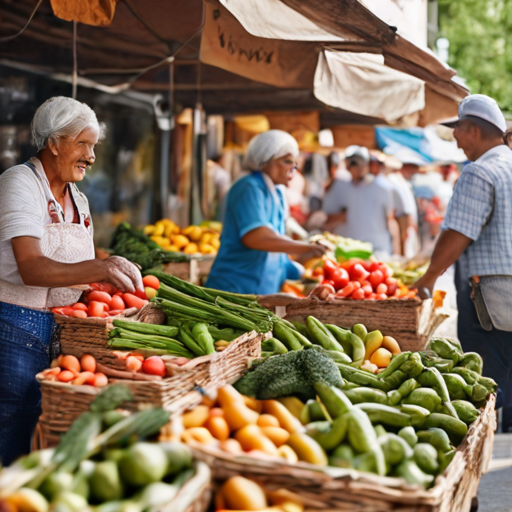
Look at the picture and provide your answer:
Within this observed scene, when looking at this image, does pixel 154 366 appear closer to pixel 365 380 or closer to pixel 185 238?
pixel 365 380

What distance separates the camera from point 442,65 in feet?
17.1

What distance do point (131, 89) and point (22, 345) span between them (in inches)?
238

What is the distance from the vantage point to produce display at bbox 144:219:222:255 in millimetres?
7450

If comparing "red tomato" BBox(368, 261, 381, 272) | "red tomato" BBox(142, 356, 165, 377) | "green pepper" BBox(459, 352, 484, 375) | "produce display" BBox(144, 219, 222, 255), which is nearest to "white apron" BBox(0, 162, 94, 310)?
"red tomato" BBox(142, 356, 165, 377)

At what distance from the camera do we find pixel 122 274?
10.3 feet

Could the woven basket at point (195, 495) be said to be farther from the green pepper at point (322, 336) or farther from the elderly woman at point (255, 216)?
the elderly woman at point (255, 216)

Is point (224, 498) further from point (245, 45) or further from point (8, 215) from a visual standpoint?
point (245, 45)

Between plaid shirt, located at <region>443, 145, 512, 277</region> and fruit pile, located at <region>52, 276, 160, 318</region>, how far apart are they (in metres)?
2.12

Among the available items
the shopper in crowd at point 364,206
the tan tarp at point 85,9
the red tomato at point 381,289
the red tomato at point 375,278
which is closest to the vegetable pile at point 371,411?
the red tomato at point 381,289

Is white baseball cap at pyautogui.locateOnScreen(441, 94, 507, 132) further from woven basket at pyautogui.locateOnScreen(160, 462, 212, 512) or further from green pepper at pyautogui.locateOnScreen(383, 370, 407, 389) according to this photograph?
woven basket at pyautogui.locateOnScreen(160, 462, 212, 512)

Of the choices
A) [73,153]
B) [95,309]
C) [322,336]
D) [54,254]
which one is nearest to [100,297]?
[95,309]

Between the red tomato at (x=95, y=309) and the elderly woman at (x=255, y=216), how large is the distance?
73.2 inches

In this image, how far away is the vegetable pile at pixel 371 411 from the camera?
241 centimetres

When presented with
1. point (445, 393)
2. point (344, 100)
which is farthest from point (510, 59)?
point (445, 393)
